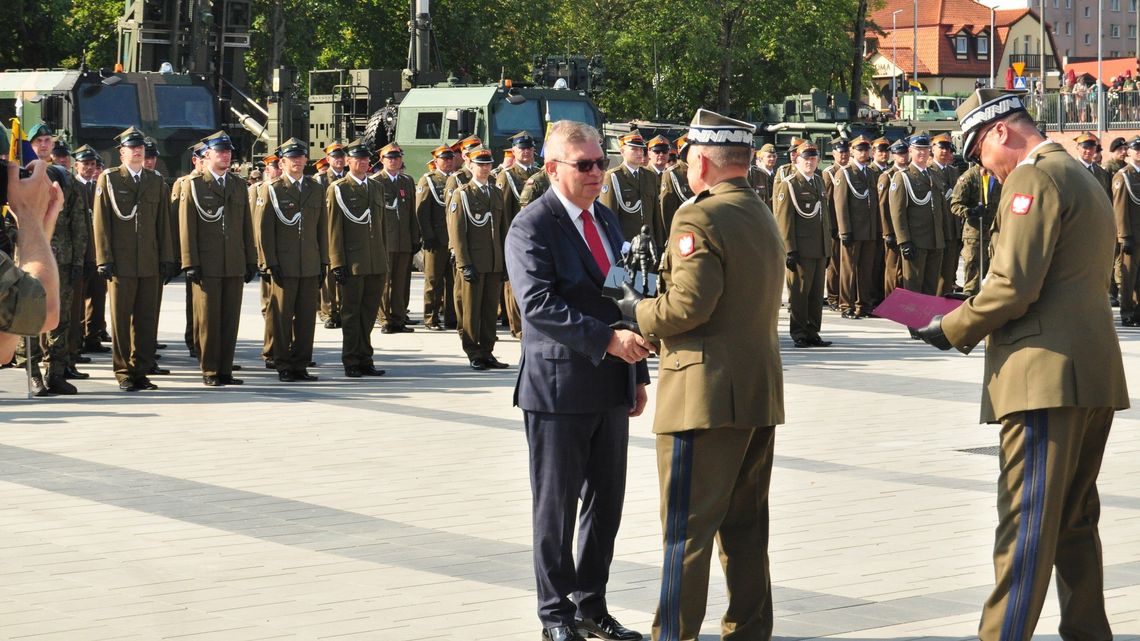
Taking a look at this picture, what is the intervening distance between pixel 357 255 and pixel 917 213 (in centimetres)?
685

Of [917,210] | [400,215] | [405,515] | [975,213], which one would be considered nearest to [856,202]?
[917,210]

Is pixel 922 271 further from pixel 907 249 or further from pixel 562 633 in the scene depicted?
pixel 562 633

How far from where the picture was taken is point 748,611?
5508 mm

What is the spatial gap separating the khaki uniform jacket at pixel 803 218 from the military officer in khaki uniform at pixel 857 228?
85.3 inches

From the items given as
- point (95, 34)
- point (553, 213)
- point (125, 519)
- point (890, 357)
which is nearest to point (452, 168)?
point (890, 357)

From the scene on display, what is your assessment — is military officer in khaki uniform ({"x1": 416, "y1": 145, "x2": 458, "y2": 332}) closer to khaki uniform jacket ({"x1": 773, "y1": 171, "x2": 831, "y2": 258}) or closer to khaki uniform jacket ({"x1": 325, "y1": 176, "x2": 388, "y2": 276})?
khaki uniform jacket ({"x1": 325, "y1": 176, "x2": 388, "y2": 276})

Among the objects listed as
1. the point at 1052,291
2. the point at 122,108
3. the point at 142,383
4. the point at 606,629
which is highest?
the point at 122,108

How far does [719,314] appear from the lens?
5332 mm

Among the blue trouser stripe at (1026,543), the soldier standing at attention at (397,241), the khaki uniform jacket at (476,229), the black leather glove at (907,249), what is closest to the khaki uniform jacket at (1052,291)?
the blue trouser stripe at (1026,543)

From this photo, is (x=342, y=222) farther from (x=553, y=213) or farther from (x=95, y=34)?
(x=95, y=34)

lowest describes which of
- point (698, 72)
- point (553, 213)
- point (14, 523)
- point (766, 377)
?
point (14, 523)

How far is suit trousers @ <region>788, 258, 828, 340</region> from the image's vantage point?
15766mm

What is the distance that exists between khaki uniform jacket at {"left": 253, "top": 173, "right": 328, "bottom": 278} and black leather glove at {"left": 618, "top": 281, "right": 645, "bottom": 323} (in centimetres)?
798

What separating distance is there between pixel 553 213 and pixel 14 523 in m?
3.33
